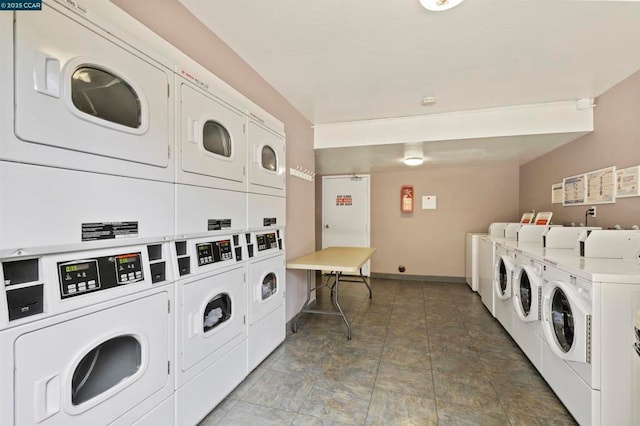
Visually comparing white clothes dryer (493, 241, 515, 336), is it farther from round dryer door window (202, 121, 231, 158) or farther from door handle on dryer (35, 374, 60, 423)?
door handle on dryer (35, 374, 60, 423)

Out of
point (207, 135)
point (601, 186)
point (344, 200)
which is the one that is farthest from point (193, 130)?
point (344, 200)

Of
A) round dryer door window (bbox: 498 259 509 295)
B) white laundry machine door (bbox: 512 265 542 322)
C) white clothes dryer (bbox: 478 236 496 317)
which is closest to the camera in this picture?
white laundry machine door (bbox: 512 265 542 322)

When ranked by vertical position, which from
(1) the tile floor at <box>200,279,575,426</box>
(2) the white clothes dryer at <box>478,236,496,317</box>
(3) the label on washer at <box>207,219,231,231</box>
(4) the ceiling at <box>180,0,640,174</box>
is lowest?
(1) the tile floor at <box>200,279,575,426</box>

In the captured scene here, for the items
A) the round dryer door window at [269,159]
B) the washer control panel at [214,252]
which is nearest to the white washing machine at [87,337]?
the washer control panel at [214,252]

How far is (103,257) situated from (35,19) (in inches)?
33.5

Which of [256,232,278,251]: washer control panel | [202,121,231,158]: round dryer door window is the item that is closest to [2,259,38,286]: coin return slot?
[202,121,231,158]: round dryer door window

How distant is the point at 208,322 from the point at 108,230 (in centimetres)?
90

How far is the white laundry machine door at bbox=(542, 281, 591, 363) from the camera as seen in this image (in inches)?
61.5

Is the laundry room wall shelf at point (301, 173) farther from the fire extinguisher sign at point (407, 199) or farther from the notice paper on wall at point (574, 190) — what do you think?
the notice paper on wall at point (574, 190)

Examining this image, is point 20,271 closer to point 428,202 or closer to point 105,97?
point 105,97

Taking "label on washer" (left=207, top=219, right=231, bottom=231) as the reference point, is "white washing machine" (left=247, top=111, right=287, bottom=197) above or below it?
above

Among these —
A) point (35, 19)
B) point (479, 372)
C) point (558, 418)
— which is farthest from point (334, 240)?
point (35, 19)

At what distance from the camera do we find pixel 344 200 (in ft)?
18.8

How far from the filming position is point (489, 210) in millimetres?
5070
